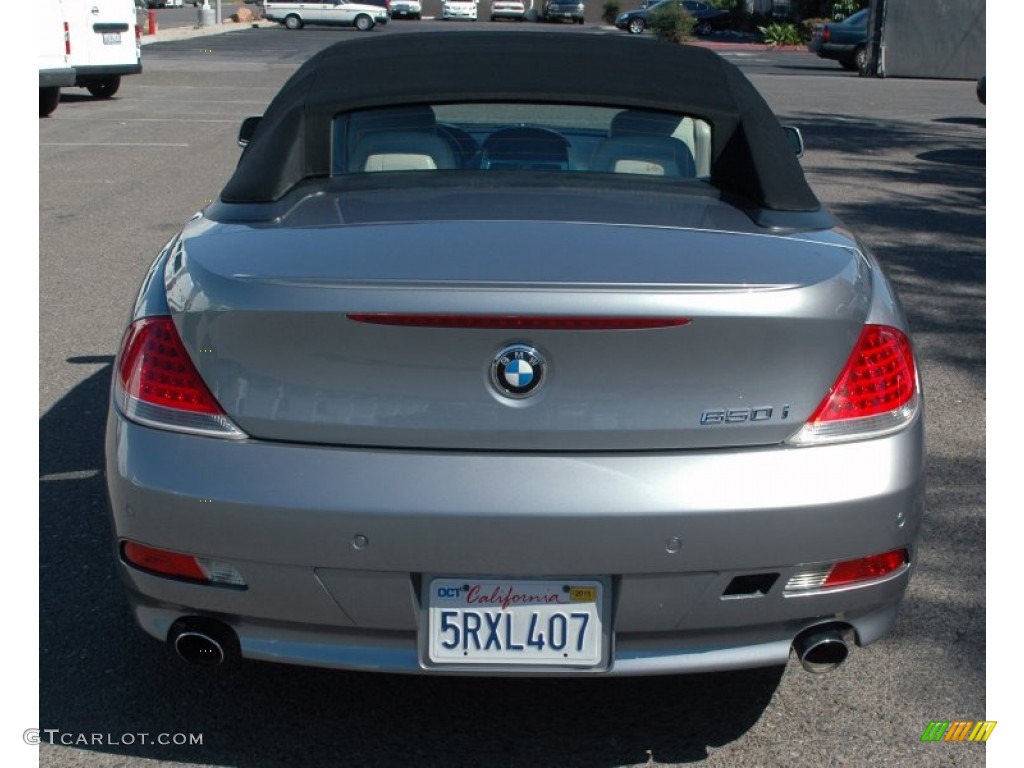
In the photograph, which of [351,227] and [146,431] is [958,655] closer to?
[351,227]

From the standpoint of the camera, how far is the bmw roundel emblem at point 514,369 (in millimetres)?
2811

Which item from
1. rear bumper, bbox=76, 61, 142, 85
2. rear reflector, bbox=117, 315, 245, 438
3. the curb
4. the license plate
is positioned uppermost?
rear reflector, bbox=117, 315, 245, 438

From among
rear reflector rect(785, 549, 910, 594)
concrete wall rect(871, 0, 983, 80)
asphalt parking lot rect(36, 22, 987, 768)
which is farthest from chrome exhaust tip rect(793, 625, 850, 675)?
concrete wall rect(871, 0, 983, 80)

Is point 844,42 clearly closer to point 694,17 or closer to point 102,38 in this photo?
point 694,17

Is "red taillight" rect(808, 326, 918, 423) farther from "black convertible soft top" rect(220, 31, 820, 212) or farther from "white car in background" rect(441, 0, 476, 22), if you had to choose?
"white car in background" rect(441, 0, 476, 22)

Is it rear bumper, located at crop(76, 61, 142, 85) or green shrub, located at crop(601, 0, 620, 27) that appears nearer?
rear bumper, located at crop(76, 61, 142, 85)

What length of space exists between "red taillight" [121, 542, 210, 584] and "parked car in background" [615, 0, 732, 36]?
48.9 meters

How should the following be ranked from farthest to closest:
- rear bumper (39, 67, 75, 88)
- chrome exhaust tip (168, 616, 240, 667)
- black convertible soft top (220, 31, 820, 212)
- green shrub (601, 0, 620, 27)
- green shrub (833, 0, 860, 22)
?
green shrub (601, 0, 620, 27)
green shrub (833, 0, 860, 22)
rear bumper (39, 67, 75, 88)
black convertible soft top (220, 31, 820, 212)
chrome exhaust tip (168, 616, 240, 667)

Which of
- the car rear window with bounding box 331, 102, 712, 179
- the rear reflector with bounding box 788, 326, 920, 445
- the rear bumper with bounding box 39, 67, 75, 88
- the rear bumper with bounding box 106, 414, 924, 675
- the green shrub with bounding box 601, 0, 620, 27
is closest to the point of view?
the rear bumper with bounding box 106, 414, 924, 675

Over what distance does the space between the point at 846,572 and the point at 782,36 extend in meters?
44.2

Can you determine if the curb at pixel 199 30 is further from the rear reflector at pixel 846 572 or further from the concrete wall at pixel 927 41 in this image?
the rear reflector at pixel 846 572

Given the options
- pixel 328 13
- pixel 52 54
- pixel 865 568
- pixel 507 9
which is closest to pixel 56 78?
pixel 52 54

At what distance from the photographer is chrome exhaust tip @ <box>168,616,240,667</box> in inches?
119

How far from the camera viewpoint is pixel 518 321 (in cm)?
279
